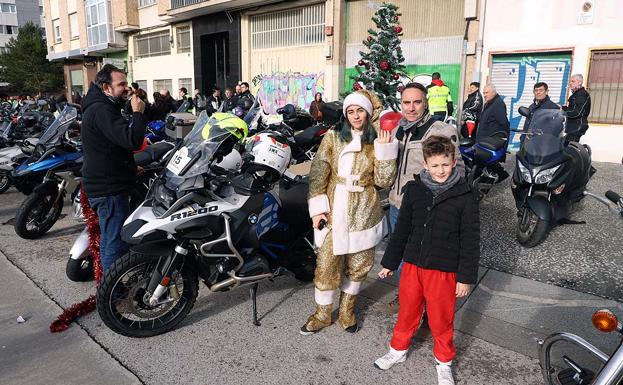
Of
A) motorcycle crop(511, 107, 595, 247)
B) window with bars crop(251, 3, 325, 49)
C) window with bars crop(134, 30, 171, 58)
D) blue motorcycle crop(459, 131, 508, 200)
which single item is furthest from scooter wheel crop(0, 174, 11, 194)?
window with bars crop(134, 30, 171, 58)

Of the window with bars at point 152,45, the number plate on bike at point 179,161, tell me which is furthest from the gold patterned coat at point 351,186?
the window with bars at point 152,45

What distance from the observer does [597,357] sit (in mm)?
2055

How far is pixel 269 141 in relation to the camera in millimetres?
3396

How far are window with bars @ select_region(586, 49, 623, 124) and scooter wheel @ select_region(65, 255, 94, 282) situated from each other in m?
10.3

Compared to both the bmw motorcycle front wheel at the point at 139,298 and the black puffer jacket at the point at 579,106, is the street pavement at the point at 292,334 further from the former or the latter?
the black puffer jacket at the point at 579,106

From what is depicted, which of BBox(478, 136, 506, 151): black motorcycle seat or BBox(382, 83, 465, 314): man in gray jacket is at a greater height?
BBox(382, 83, 465, 314): man in gray jacket

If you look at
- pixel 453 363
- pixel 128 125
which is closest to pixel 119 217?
pixel 128 125

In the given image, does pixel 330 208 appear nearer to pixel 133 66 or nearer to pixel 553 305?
pixel 553 305

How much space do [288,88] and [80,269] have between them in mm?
13415

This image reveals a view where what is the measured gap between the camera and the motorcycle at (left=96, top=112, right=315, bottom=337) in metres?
3.00

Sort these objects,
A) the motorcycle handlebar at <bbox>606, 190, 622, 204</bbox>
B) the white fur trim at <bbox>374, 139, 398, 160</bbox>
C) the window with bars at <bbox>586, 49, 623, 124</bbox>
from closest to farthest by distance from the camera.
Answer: the motorcycle handlebar at <bbox>606, 190, 622, 204</bbox> < the white fur trim at <bbox>374, 139, 398, 160</bbox> < the window with bars at <bbox>586, 49, 623, 124</bbox>

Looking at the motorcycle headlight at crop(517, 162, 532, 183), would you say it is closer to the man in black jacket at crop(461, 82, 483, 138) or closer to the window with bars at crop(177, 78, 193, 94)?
the man in black jacket at crop(461, 82, 483, 138)

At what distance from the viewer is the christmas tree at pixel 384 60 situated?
8.08m

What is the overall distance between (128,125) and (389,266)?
205 cm
